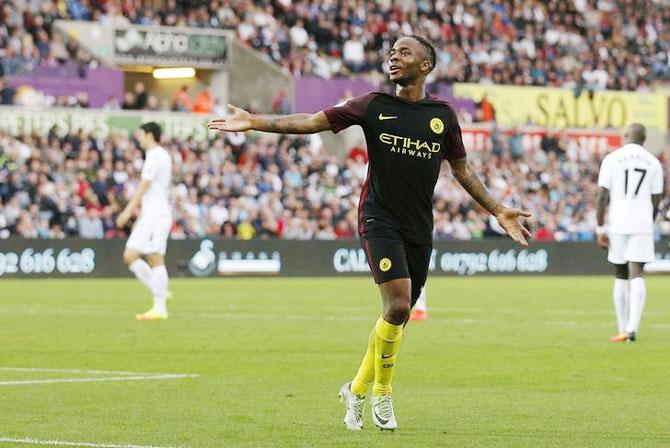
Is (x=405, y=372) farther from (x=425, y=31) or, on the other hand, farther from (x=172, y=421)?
(x=425, y=31)

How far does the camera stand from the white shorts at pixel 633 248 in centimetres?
1650

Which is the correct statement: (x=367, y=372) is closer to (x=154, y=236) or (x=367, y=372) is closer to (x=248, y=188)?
(x=154, y=236)

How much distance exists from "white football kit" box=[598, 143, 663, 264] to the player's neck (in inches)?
282

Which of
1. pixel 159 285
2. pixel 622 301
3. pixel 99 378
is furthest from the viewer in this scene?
pixel 159 285

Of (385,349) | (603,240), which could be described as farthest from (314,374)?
(603,240)

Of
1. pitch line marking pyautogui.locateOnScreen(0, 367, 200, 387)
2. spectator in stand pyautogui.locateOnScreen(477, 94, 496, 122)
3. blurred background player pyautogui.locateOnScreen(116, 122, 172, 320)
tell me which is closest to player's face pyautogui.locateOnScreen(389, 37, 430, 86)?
pitch line marking pyautogui.locateOnScreen(0, 367, 200, 387)

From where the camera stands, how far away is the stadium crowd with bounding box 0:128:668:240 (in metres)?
32.8

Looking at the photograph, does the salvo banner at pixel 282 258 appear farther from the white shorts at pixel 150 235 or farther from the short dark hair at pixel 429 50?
the short dark hair at pixel 429 50

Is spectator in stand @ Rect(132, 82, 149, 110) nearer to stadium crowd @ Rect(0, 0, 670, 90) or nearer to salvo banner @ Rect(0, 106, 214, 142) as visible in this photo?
salvo banner @ Rect(0, 106, 214, 142)

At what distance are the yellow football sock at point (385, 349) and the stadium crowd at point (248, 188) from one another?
75.2ft

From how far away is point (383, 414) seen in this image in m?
9.38

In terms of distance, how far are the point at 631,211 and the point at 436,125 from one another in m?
7.47

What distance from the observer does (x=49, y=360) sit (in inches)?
545

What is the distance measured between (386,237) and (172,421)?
173 centimetres
